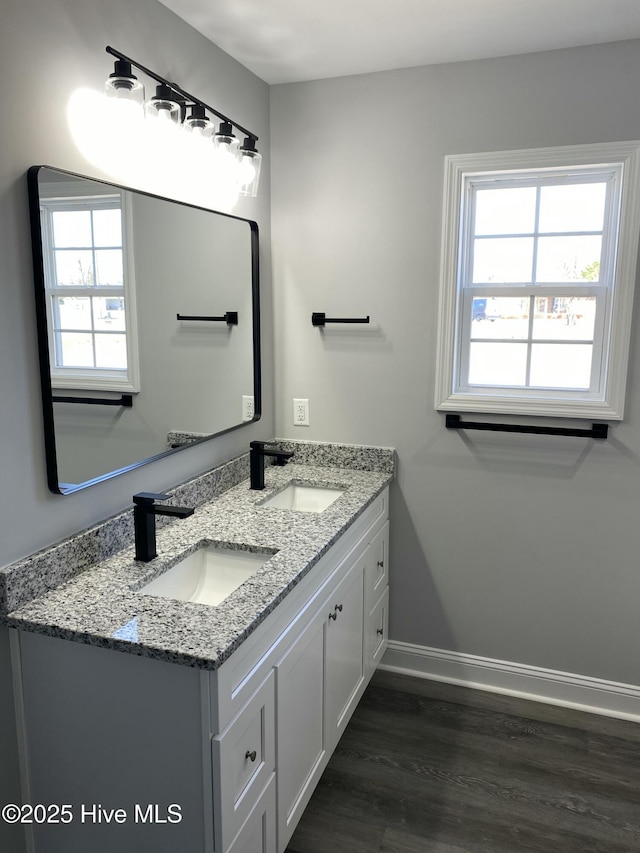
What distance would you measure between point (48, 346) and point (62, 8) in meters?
0.84

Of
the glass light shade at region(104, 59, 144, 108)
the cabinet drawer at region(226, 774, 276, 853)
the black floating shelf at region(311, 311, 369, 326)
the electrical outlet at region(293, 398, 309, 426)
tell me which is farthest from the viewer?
the electrical outlet at region(293, 398, 309, 426)

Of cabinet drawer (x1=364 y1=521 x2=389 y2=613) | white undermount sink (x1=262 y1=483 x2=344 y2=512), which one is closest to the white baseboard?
cabinet drawer (x1=364 y1=521 x2=389 y2=613)

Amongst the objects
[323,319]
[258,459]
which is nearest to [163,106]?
[323,319]

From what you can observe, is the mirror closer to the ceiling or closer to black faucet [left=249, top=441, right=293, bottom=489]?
black faucet [left=249, top=441, right=293, bottom=489]

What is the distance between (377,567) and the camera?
2723mm

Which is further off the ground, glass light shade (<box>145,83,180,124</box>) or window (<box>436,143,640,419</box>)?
glass light shade (<box>145,83,180,124</box>)

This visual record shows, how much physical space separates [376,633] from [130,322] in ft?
5.39

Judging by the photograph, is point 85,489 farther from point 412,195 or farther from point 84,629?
point 412,195

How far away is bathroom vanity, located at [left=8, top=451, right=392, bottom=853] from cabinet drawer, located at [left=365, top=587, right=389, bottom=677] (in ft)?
2.15

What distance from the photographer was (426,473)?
281 cm

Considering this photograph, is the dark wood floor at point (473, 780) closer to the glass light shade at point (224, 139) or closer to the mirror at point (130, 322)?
the mirror at point (130, 322)

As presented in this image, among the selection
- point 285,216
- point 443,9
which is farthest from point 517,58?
point 285,216

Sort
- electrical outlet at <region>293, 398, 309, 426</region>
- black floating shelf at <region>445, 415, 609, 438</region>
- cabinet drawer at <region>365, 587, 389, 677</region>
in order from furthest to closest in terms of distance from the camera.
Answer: electrical outlet at <region>293, 398, 309, 426</region>, cabinet drawer at <region>365, 587, 389, 677</region>, black floating shelf at <region>445, 415, 609, 438</region>

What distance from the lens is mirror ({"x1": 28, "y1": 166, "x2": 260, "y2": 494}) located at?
65.8 inches
